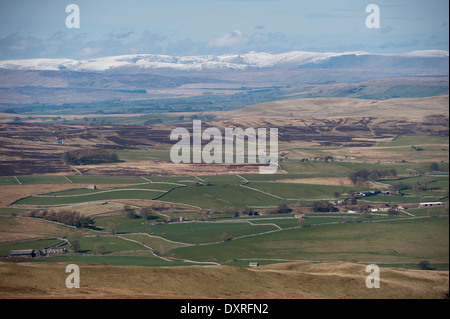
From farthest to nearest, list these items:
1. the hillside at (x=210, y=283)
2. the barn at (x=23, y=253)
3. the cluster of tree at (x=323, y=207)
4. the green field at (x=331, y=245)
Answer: the cluster of tree at (x=323, y=207)
the barn at (x=23, y=253)
the green field at (x=331, y=245)
the hillside at (x=210, y=283)

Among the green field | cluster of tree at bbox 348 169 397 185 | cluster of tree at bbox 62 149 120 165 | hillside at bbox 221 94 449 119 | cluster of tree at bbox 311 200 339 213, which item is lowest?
the green field

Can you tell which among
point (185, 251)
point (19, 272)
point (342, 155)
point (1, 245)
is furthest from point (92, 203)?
point (342, 155)

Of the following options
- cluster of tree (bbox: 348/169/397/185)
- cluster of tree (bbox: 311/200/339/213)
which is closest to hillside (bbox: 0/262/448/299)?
cluster of tree (bbox: 311/200/339/213)

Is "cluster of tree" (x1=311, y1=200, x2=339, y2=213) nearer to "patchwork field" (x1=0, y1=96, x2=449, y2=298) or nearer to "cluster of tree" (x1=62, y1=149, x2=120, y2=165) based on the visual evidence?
"patchwork field" (x1=0, y1=96, x2=449, y2=298)

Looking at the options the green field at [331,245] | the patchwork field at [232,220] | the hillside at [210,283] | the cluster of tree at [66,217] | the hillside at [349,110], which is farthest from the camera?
the hillside at [349,110]

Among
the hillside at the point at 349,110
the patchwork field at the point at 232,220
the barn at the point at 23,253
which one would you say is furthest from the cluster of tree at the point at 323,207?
the hillside at the point at 349,110

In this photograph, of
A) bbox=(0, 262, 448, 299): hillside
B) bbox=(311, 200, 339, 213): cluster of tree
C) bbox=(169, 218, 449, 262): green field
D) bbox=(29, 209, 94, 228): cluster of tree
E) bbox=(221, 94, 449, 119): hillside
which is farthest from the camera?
bbox=(221, 94, 449, 119): hillside

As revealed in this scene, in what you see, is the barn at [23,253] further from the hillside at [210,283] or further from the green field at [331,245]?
the hillside at [210,283]
